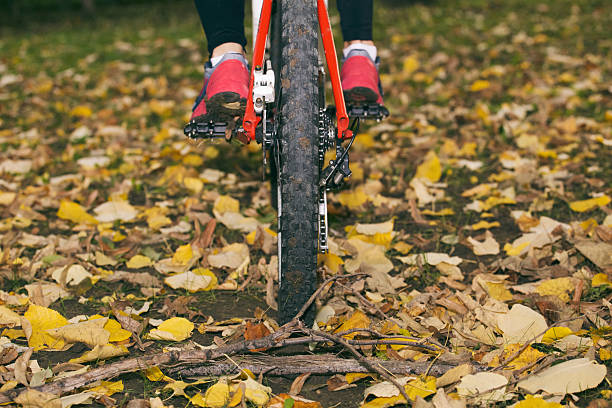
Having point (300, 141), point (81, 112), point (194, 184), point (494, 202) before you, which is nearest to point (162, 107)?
point (81, 112)

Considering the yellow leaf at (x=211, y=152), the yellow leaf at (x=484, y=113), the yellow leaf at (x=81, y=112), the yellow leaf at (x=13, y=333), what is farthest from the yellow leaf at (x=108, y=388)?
the yellow leaf at (x=81, y=112)

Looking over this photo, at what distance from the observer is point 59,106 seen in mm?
4324

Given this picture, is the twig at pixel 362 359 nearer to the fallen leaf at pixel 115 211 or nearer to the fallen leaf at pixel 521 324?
the fallen leaf at pixel 521 324

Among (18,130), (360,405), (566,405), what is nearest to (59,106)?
(18,130)

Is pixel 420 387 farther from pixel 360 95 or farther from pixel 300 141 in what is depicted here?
pixel 360 95

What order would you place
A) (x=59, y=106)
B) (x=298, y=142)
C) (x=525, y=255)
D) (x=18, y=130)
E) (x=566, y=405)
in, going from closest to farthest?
(x=566, y=405)
(x=298, y=142)
(x=525, y=255)
(x=18, y=130)
(x=59, y=106)

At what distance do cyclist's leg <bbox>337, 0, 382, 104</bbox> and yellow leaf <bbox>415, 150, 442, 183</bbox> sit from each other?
2.38 feet

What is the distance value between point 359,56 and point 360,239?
26.3 inches

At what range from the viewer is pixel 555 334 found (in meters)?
1.66

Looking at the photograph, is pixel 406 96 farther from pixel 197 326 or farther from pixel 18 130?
pixel 197 326

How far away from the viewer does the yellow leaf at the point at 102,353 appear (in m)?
1.62

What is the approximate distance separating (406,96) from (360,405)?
299cm

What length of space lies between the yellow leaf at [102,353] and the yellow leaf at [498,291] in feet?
3.54

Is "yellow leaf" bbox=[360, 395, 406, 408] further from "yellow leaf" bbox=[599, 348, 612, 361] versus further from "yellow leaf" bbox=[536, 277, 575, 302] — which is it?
"yellow leaf" bbox=[536, 277, 575, 302]
